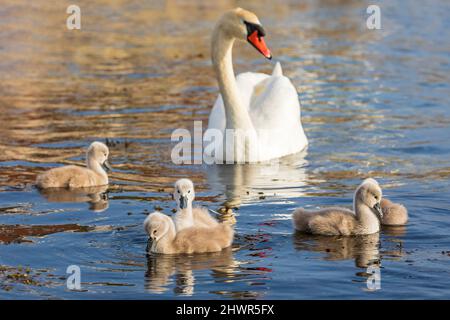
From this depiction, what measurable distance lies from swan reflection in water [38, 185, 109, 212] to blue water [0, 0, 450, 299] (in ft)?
0.15

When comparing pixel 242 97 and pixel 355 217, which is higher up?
pixel 242 97

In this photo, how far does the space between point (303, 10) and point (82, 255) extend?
24.4m

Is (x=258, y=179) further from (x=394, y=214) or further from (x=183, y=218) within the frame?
(x=183, y=218)

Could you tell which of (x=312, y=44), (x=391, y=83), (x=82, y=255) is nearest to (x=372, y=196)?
(x=82, y=255)

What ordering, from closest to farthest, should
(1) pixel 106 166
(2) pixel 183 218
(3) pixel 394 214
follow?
(2) pixel 183 218
(3) pixel 394 214
(1) pixel 106 166

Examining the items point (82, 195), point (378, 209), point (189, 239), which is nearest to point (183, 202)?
point (189, 239)

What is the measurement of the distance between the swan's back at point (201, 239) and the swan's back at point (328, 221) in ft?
3.10

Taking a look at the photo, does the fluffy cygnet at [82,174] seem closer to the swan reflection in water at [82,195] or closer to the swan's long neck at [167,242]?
the swan reflection in water at [82,195]

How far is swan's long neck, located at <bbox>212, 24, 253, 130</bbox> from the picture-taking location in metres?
14.6

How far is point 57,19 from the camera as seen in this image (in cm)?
3044

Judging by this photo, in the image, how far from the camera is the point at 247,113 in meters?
14.8

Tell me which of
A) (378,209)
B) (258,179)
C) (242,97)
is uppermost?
(242,97)

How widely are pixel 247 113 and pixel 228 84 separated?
1.59 feet

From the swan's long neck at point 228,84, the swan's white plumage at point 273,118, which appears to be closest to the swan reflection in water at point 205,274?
the swan's long neck at point 228,84
